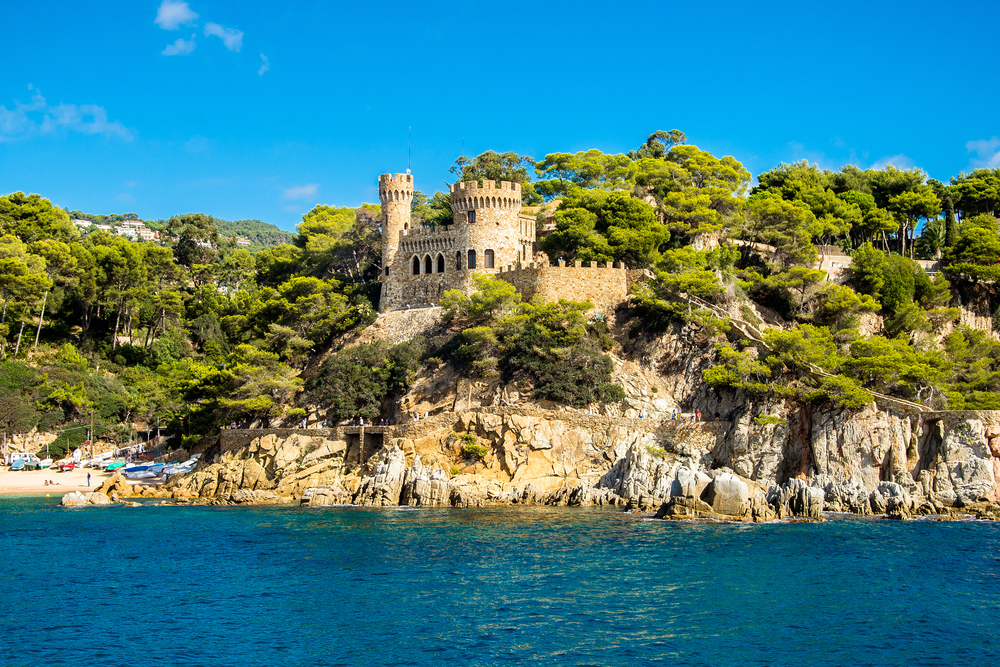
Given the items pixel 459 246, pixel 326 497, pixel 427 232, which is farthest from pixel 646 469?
pixel 427 232

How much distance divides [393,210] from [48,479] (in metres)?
22.3

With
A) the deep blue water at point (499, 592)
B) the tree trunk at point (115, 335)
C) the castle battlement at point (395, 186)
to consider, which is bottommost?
the deep blue water at point (499, 592)

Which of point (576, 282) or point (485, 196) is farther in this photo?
point (485, 196)

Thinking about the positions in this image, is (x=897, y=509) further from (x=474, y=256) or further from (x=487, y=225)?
(x=487, y=225)

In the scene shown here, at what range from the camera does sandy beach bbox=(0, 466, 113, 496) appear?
45188 millimetres

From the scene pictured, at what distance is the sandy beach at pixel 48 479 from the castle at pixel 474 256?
17.0 metres

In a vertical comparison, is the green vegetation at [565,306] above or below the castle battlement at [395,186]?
below

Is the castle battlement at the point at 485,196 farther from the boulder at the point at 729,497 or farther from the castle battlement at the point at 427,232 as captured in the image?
the boulder at the point at 729,497

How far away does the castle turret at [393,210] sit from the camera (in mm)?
53219

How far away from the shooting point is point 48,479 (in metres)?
47.1

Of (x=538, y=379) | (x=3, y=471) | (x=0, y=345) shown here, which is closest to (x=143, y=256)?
(x=0, y=345)

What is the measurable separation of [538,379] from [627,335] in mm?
6390

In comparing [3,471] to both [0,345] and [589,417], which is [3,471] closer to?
[0,345]

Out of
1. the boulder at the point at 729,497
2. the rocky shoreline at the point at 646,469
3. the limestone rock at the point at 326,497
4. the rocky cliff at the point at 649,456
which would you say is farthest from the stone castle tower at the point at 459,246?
the boulder at the point at 729,497
